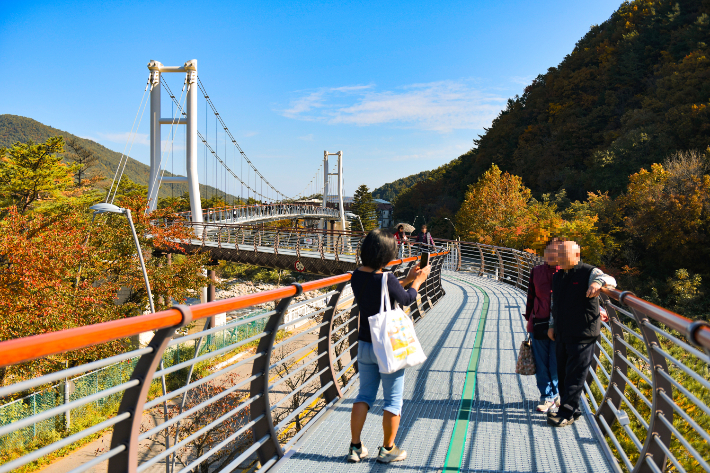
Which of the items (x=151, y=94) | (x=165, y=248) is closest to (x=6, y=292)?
(x=165, y=248)

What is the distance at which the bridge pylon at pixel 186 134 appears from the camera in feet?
108

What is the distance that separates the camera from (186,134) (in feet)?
110

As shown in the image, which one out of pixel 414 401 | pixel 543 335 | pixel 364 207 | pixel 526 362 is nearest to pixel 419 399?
pixel 414 401

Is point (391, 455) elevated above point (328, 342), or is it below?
below

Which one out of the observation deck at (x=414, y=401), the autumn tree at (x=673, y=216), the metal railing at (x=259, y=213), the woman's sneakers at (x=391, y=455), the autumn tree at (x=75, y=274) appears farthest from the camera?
the metal railing at (x=259, y=213)

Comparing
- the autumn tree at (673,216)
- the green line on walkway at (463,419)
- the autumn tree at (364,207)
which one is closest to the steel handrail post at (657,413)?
the green line on walkway at (463,419)

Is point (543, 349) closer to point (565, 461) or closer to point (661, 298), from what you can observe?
point (565, 461)

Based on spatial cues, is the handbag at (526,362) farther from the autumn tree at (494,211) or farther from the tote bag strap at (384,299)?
the autumn tree at (494,211)

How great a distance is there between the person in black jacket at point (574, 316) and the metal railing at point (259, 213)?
3094 centimetres

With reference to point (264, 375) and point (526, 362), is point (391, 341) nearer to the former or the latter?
point (264, 375)

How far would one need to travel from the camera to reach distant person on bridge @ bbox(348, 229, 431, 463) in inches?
110

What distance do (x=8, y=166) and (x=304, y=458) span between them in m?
40.1

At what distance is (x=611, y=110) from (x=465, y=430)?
2510 inches

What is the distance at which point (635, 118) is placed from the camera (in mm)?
45281
